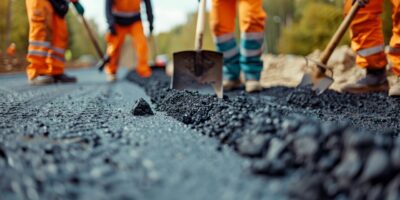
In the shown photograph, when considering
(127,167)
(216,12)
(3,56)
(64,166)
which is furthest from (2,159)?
(3,56)

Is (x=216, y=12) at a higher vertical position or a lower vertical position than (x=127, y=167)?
higher

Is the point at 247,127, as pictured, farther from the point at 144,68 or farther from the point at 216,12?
the point at 144,68

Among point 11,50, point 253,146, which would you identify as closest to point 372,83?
point 253,146

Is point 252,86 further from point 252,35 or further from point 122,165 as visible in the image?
point 122,165

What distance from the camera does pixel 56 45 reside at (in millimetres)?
4754

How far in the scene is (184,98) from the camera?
223 centimetres

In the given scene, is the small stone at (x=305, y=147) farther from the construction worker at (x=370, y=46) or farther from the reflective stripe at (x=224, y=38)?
the reflective stripe at (x=224, y=38)

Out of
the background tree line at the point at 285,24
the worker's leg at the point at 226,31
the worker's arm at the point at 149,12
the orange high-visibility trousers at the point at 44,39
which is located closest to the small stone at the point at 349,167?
the worker's leg at the point at 226,31

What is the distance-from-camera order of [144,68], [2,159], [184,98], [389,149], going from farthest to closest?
1. [144,68]
2. [184,98]
3. [2,159]
4. [389,149]

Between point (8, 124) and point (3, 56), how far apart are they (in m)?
7.86

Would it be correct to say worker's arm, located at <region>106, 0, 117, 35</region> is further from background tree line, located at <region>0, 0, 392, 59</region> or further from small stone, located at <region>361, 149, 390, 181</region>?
small stone, located at <region>361, 149, 390, 181</region>

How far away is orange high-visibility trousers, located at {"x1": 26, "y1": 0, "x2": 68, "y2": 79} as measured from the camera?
4293 mm

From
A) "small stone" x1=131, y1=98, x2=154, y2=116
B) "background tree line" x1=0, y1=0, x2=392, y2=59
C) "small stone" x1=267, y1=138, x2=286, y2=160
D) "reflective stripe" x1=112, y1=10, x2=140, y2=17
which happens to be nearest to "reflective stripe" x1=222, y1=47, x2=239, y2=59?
"small stone" x1=131, y1=98, x2=154, y2=116

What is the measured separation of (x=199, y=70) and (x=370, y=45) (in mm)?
1530
